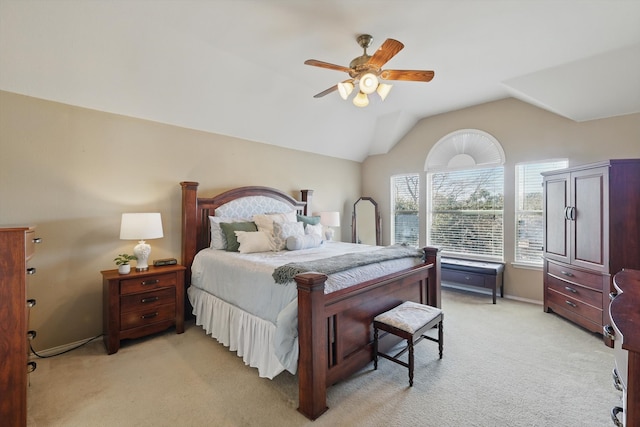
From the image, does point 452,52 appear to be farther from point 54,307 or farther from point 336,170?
point 54,307

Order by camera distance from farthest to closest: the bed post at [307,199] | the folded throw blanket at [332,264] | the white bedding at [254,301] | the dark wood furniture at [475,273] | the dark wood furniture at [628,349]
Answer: the bed post at [307,199] < the dark wood furniture at [475,273] < the folded throw blanket at [332,264] < the white bedding at [254,301] < the dark wood furniture at [628,349]

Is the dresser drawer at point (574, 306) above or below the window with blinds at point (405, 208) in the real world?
below

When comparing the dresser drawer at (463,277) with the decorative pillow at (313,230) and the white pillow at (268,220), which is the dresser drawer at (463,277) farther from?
the white pillow at (268,220)

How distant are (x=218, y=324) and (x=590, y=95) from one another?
4.93 m

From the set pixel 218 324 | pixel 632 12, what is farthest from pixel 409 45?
pixel 218 324

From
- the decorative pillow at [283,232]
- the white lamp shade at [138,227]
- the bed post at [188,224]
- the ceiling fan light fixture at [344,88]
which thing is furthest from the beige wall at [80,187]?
the ceiling fan light fixture at [344,88]

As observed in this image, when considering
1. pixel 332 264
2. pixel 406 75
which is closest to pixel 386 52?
pixel 406 75

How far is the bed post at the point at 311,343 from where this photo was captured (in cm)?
180

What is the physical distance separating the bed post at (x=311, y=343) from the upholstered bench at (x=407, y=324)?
0.64 metres

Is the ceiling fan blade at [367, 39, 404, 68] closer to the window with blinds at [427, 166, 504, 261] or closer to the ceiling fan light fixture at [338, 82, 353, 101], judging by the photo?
the ceiling fan light fixture at [338, 82, 353, 101]

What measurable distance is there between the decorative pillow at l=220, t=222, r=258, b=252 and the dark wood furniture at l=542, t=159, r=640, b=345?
3800 millimetres

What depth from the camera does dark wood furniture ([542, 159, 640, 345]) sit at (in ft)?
9.26

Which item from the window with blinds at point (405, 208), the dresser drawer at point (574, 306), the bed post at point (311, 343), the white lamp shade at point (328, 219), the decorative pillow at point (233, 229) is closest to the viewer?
the bed post at point (311, 343)

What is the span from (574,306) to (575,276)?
34cm
